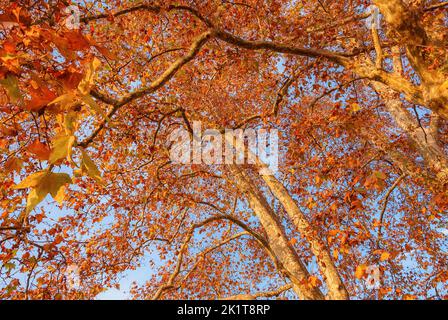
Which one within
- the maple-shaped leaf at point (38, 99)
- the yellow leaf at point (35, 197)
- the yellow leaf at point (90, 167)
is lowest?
the yellow leaf at point (35, 197)

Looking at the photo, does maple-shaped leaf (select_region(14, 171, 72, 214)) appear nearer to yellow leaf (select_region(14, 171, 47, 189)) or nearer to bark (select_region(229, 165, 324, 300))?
yellow leaf (select_region(14, 171, 47, 189))

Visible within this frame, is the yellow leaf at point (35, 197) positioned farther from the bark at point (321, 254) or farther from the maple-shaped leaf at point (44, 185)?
the bark at point (321, 254)

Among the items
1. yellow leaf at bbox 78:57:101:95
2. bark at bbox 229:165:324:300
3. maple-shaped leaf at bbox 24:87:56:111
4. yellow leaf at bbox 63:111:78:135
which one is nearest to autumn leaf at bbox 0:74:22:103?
maple-shaped leaf at bbox 24:87:56:111

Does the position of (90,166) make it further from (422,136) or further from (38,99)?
(422,136)

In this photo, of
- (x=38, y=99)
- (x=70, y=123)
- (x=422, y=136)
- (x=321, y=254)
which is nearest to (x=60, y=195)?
(x=70, y=123)

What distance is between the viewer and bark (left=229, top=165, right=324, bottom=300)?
5.41 metres

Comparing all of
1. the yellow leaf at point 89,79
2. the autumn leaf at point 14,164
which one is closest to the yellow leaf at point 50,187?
the yellow leaf at point 89,79

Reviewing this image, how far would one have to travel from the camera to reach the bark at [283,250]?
541cm

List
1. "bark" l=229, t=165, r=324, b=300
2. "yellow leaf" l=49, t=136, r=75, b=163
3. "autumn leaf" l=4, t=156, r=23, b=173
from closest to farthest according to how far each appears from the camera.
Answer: "yellow leaf" l=49, t=136, r=75, b=163 → "autumn leaf" l=4, t=156, r=23, b=173 → "bark" l=229, t=165, r=324, b=300

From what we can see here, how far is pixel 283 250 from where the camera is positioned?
6.07m

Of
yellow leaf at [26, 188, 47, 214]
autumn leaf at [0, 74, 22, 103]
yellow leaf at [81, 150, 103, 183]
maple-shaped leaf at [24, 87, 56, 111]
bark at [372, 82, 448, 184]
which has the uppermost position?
bark at [372, 82, 448, 184]

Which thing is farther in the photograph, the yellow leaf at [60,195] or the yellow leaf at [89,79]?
the yellow leaf at [89,79]

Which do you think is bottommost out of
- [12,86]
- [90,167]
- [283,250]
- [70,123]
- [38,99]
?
[90,167]

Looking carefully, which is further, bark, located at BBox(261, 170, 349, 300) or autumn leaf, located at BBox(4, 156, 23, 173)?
bark, located at BBox(261, 170, 349, 300)
